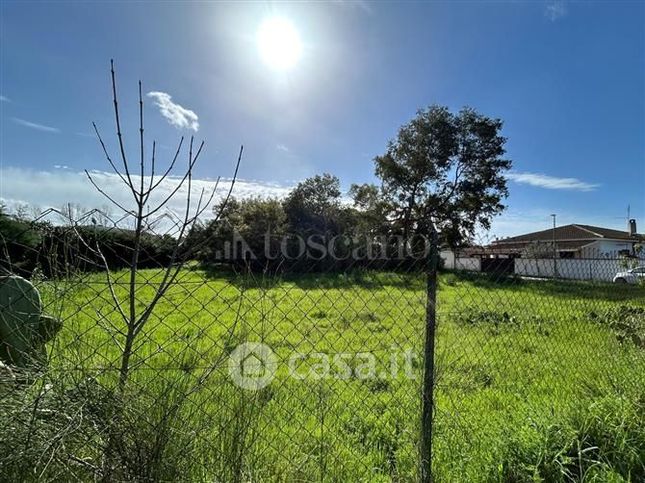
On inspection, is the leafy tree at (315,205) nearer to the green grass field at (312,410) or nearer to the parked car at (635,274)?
the parked car at (635,274)

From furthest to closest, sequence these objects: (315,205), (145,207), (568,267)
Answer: (315,205) → (568,267) → (145,207)

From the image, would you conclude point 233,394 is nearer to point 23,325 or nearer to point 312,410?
point 23,325

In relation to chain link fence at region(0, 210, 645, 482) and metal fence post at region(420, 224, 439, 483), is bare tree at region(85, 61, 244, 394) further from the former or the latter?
metal fence post at region(420, 224, 439, 483)

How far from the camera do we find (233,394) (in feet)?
5.57

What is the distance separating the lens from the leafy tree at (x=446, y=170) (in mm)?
22312

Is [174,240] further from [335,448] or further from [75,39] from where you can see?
[75,39]

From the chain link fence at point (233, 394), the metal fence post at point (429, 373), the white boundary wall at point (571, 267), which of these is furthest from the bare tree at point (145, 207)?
the white boundary wall at point (571, 267)

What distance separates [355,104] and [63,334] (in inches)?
342

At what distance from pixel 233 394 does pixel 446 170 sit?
23.6 m

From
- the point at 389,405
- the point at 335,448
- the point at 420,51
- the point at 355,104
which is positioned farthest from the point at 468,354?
the point at 355,104

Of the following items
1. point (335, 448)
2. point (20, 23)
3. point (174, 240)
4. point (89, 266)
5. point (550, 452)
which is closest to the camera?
point (174, 240)

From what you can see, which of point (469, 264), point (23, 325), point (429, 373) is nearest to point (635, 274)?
point (469, 264)

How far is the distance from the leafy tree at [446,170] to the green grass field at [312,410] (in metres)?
18.8

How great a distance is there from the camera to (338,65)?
655 cm
